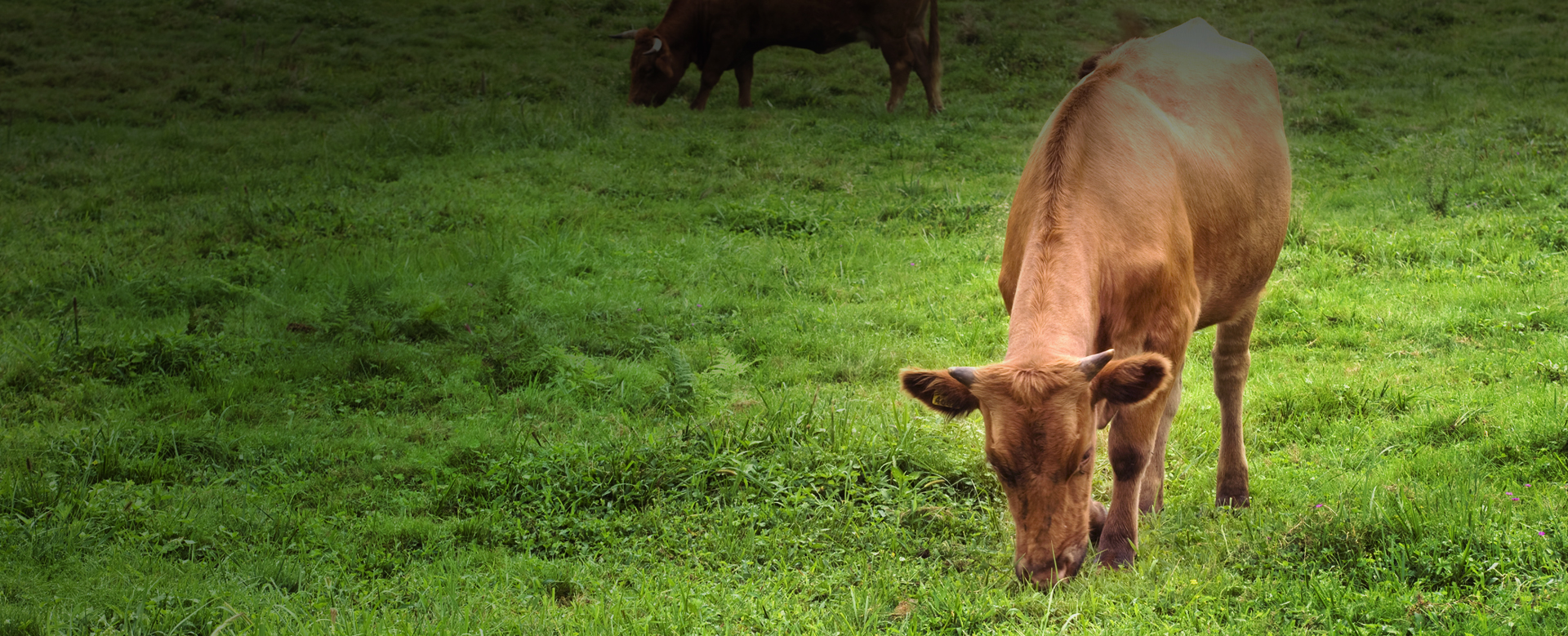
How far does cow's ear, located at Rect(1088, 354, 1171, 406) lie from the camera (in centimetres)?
330

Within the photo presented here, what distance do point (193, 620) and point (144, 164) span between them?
28.1 ft

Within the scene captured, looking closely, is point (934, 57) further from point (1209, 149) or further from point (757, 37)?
point (1209, 149)

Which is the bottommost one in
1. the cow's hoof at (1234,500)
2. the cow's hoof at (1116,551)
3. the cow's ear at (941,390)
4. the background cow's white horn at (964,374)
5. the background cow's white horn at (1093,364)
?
the cow's hoof at (1234,500)

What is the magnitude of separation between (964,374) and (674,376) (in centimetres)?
271

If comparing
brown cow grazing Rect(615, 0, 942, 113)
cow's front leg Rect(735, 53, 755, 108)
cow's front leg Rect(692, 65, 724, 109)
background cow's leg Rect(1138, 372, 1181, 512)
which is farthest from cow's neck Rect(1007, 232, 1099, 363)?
cow's front leg Rect(735, 53, 755, 108)

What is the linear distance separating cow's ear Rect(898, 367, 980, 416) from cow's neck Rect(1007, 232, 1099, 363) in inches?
7.5

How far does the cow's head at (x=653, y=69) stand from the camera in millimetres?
14375

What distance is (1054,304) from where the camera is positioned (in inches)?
139

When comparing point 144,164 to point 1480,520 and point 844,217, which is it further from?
point 1480,520

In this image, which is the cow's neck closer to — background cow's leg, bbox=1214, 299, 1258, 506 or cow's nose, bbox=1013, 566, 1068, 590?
cow's nose, bbox=1013, 566, 1068, 590

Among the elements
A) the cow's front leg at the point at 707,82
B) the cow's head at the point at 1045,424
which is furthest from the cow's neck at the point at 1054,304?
the cow's front leg at the point at 707,82

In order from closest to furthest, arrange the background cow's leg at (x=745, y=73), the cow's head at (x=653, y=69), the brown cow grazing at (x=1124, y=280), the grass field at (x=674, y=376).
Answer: the brown cow grazing at (x=1124, y=280) < the grass field at (x=674, y=376) < the cow's head at (x=653, y=69) < the background cow's leg at (x=745, y=73)

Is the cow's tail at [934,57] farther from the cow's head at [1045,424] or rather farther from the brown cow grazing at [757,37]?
the cow's head at [1045,424]

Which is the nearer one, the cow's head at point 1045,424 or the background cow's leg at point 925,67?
the cow's head at point 1045,424
